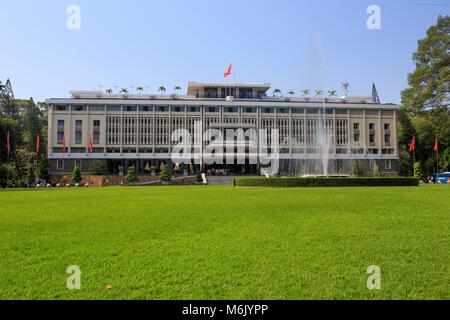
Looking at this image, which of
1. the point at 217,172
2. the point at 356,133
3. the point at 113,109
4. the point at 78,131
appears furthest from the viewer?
the point at 356,133

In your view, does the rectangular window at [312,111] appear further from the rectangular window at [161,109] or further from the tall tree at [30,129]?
the tall tree at [30,129]

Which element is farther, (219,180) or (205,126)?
(205,126)

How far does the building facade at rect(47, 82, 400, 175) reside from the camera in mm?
65812

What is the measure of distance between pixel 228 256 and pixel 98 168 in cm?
5763

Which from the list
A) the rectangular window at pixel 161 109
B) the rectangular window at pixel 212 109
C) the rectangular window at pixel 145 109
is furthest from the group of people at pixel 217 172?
the rectangular window at pixel 145 109

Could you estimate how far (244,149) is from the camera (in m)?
66.7

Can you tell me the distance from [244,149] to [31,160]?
34.1 meters

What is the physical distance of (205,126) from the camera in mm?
68250

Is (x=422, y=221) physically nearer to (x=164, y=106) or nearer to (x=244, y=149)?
(x=244, y=149)

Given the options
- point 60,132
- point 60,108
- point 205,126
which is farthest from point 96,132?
point 205,126

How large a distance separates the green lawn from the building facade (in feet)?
182

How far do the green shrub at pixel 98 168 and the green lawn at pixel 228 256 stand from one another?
5149 centimetres
